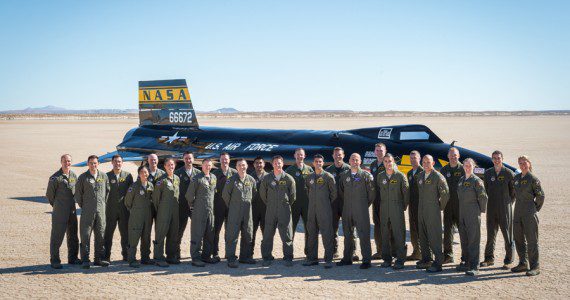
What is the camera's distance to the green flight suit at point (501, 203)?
8.11m

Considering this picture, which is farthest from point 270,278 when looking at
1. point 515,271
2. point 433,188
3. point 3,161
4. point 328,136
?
point 3,161

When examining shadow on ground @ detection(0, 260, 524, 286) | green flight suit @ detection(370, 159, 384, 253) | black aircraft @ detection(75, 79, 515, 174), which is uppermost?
black aircraft @ detection(75, 79, 515, 174)

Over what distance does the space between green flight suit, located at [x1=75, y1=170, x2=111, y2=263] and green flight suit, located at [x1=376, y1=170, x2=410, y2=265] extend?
15.2 feet

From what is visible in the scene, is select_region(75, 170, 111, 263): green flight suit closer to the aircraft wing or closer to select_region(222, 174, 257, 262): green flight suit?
select_region(222, 174, 257, 262): green flight suit

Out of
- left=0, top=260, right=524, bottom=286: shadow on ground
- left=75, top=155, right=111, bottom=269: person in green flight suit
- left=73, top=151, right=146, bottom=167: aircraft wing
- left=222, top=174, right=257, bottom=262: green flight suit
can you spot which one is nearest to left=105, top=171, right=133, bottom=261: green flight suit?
left=75, top=155, right=111, bottom=269: person in green flight suit

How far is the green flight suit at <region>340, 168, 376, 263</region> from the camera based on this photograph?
27.0ft

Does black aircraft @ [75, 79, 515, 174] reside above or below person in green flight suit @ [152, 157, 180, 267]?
above

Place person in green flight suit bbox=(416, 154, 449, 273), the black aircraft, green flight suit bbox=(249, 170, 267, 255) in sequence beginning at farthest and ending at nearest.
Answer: the black aircraft, green flight suit bbox=(249, 170, 267, 255), person in green flight suit bbox=(416, 154, 449, 273)

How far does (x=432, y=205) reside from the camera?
7926 millimetres

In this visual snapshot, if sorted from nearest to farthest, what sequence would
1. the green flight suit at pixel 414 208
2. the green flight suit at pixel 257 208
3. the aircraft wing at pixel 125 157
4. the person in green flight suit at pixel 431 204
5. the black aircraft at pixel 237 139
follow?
1. the person in green flight suit at pixel 431 204
2. the green flight suit at pixel 414 208
3. the green flight suit at pixel 257 208
4. the black aircraft at pixel 237 139
5. the aircraft wing at pixel 125 157

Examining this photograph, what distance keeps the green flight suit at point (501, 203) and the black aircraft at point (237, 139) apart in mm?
2673

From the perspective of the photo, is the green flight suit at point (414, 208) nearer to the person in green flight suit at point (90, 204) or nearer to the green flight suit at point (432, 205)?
the green flight suit at point (432, 205)

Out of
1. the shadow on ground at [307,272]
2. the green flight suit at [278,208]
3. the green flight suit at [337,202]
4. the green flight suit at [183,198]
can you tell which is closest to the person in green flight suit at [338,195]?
the green flight suit at [337,202]

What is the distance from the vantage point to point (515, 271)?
7906 mm
